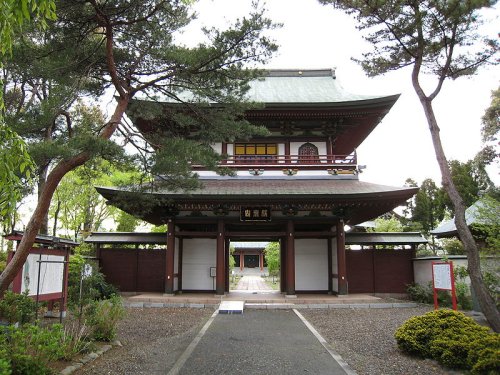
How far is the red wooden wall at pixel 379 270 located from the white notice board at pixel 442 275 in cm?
836

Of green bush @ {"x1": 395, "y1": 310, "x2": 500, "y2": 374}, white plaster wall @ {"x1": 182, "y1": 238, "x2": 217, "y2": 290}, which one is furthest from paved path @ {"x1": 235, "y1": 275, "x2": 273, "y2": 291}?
green bush @ {"x1": 395, "y1": 310, "x2": 500, "y2": 374}

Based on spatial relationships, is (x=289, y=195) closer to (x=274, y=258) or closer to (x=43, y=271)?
(x=43, y=271)

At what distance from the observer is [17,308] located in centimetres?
691

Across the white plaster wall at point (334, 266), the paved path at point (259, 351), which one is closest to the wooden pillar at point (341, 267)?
the white plaster wall at point (334, 266)

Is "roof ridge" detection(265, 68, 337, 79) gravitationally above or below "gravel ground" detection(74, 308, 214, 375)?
above

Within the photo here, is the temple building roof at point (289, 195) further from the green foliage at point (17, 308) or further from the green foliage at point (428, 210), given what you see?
the green foliage at point (428, 210)

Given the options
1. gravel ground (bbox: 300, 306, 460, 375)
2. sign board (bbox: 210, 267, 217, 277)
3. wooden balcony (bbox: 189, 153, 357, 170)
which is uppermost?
wooden balcony (bbox: 189, 153, 357, 170)

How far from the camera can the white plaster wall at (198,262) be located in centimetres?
1702

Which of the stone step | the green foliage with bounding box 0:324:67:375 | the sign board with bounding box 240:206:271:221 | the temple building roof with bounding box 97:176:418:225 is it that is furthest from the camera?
the sign board with bounding box 240:206:271:221

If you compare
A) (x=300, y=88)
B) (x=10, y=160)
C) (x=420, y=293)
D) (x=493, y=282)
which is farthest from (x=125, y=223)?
(x=10, y=160)

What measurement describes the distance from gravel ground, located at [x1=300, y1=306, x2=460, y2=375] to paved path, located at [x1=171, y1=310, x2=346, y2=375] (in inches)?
17.0

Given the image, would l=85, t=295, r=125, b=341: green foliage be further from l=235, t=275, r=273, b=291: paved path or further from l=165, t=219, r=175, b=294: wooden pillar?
l=235, t=275, r=273, b=291: paved path

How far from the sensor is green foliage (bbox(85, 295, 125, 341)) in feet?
25.2

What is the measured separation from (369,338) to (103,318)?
5770mm
